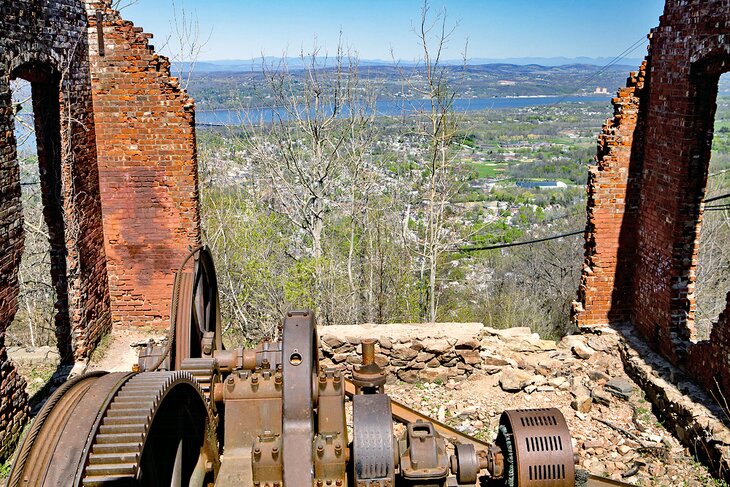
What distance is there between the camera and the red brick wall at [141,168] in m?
7.73

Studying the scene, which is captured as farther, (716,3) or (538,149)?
(538,149)

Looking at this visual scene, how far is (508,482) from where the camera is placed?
4.18 m

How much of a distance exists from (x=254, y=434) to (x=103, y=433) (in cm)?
229

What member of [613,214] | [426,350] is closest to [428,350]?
[426,350]

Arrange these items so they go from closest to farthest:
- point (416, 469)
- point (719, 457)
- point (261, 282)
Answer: point (416, 469), point (719, 457), point (261, 282)

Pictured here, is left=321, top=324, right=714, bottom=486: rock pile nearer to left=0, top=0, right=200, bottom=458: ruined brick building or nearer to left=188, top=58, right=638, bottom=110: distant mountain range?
left=0, top=0, right=200, bottom=458: ruined brick building

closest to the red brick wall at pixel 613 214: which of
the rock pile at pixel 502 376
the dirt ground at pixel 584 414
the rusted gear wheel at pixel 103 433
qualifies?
the rock pile at pixel 502 376

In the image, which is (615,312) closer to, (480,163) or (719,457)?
(719,457)

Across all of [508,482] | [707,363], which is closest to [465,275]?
[707,363]

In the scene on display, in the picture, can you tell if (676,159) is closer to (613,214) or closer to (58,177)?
(613,214)

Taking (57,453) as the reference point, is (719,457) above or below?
below

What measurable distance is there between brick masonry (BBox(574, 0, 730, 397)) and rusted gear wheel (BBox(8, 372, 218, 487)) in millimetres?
5409

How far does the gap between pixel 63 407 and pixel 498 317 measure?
17.3 metres

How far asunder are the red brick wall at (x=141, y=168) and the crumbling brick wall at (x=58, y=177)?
0.59 feet
